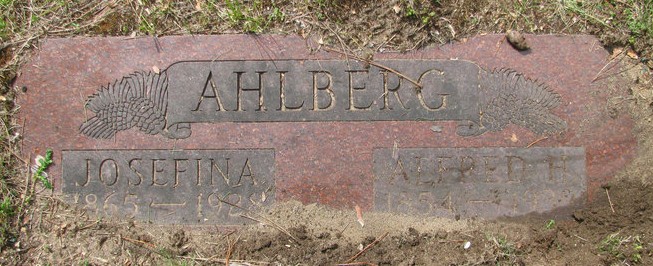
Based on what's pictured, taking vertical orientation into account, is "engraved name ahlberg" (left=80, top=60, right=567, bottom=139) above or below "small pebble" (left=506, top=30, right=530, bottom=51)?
below

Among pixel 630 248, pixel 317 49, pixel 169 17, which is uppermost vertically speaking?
pixel 169 17

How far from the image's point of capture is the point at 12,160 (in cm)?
313

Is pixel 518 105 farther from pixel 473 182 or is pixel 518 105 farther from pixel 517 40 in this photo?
pixel 473 182

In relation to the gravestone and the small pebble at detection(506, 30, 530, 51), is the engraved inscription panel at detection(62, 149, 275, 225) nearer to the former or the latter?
the gravestone

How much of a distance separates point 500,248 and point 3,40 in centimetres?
352

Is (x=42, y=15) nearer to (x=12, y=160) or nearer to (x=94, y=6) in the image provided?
(x=94, y=6)

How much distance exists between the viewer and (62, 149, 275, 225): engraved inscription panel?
303 cm

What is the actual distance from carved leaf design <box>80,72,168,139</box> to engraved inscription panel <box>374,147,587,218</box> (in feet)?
4.73

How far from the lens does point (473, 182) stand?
3.01 m

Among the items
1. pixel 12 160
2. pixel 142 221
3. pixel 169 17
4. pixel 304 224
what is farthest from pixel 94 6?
pixel 304 224

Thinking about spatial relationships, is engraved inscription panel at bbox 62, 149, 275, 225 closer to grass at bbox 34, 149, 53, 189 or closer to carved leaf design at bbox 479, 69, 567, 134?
grass at bbox 34, 149, 53, 189

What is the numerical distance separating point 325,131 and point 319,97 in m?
0.22

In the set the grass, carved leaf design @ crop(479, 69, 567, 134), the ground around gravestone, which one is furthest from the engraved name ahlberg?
the grass

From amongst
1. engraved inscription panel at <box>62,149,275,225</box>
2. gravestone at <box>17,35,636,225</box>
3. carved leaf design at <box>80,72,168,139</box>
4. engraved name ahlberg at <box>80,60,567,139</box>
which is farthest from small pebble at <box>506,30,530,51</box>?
carved leaf design at <box>80,72,168,139</box>
